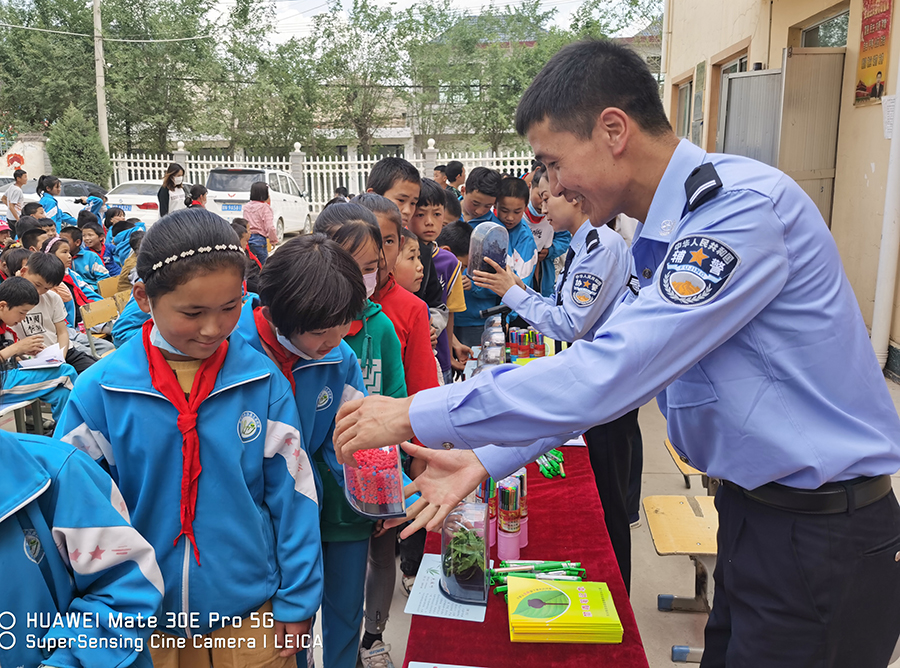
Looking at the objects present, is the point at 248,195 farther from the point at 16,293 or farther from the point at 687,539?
the point at 687,539

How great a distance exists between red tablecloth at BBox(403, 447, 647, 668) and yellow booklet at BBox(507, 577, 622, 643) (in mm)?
19

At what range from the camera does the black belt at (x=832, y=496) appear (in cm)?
124

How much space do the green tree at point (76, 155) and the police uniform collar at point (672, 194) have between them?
20387mm

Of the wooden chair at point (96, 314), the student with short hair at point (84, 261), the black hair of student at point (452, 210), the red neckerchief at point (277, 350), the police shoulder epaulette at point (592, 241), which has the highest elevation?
the black hair of student at point (452, 210)

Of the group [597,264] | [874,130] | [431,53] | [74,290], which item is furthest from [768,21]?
[431,53]

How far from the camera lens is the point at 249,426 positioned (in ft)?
4.93

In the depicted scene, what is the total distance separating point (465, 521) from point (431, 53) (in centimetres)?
2497

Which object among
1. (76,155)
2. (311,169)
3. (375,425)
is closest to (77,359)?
(375,425)

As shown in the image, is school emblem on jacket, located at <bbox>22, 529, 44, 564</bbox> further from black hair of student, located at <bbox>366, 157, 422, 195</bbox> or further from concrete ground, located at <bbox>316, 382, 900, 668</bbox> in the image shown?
black hair of student, located at <bbox>366, 157, 422, 195</bbox>

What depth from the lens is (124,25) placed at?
21750mm

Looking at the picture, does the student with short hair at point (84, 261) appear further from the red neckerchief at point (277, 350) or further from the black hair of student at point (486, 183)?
the red neckerchief at point (277, 350)

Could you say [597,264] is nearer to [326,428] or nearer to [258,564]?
[326,428]

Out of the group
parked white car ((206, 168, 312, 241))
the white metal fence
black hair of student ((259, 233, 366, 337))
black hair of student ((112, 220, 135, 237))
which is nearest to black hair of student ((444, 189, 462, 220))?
black hair of student ((259, 233, 366, 337))

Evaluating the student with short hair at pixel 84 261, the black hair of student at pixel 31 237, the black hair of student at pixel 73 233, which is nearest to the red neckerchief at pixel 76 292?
the black hair of student at pixel 31 237
